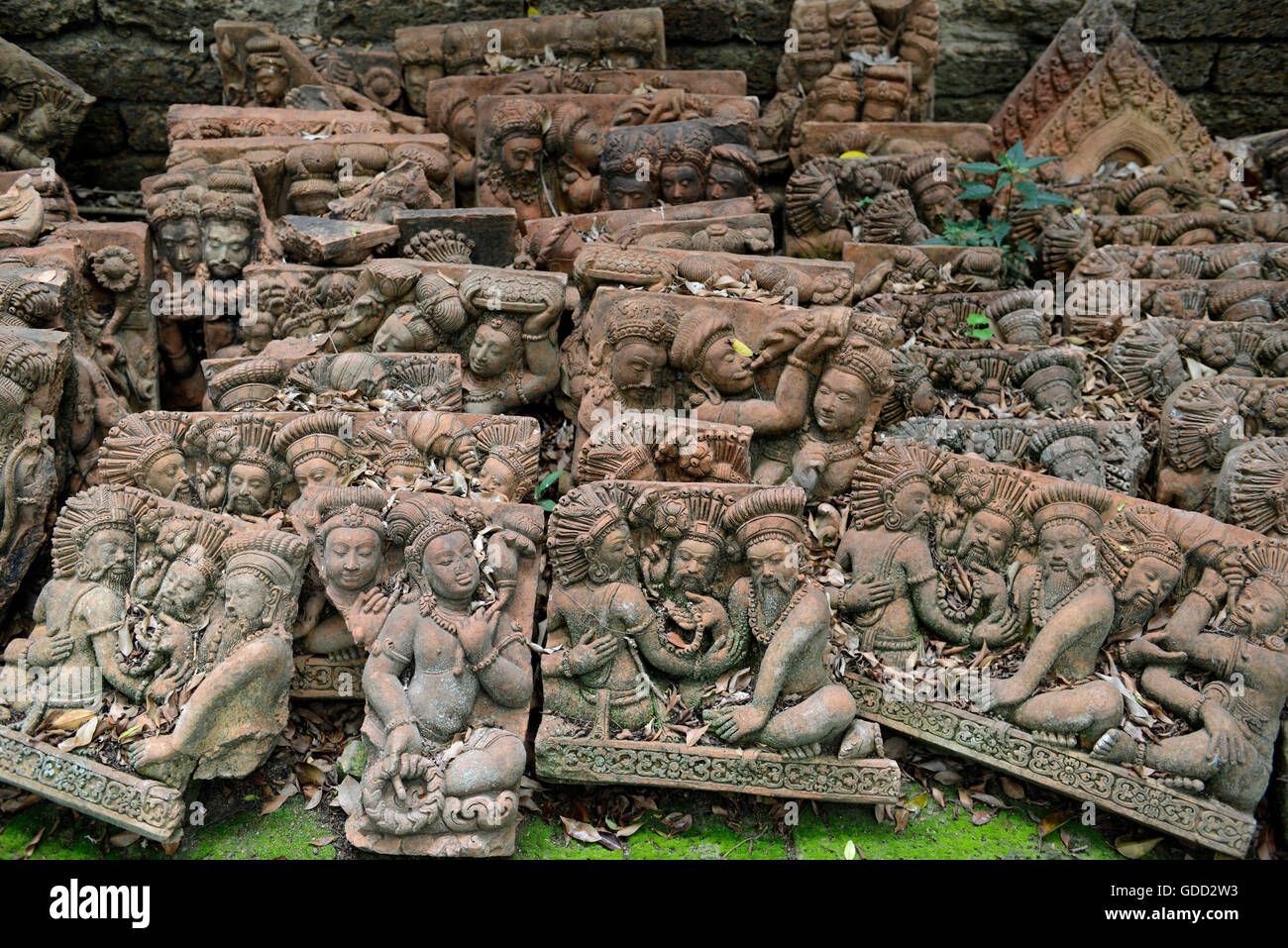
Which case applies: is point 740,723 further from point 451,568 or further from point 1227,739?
point 1227,739

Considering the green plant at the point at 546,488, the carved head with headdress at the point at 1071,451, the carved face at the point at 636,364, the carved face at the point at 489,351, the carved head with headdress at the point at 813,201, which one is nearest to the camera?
the carved head with headdress at the point at 1071,451

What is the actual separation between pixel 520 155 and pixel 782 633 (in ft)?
14.0

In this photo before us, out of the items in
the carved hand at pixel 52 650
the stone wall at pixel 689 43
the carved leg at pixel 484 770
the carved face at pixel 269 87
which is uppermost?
the stone wall at pixel 689 43

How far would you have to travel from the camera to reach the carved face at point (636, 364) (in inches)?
233

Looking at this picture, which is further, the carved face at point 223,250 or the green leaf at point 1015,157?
the green leaf at point 1015,157

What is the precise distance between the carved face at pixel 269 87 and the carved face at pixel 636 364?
393cm

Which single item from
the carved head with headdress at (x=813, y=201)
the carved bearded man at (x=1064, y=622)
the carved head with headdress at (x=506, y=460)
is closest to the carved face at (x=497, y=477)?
the carved head with headdress at (x=506, y=460)

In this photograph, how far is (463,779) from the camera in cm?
440

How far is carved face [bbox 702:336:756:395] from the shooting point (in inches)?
234

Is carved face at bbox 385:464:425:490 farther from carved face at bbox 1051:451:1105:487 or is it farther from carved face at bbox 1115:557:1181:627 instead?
carved face at bbox 1115:557:1181:627

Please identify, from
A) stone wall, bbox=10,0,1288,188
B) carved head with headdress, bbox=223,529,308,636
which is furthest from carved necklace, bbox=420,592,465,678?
stone wall, bbox=10,0,1288,188

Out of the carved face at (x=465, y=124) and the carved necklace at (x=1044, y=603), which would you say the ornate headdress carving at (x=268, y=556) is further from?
the carved face at (x=465, y=124)

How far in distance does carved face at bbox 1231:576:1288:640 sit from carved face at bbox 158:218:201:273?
5.71 meters

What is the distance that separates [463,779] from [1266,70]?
29.7ft
